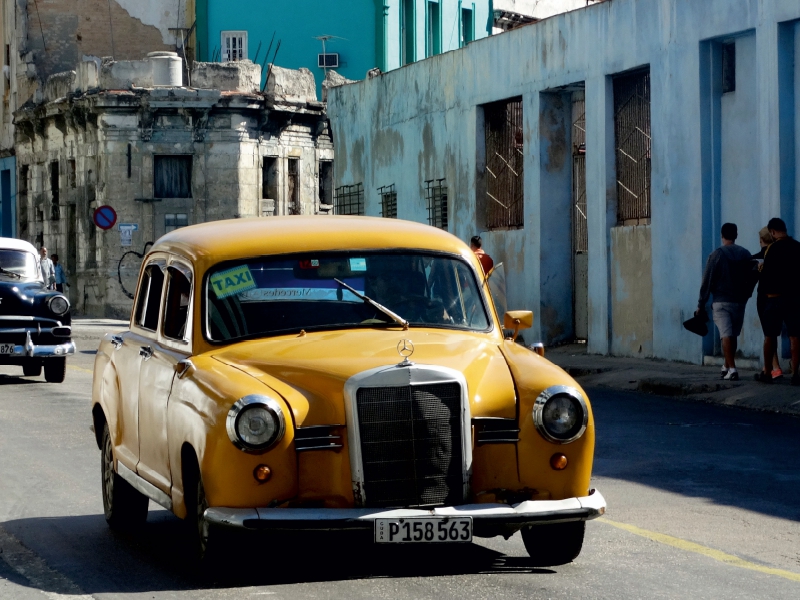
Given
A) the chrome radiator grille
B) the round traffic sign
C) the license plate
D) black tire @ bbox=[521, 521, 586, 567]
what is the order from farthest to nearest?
the round traffic sign → black tire @ bbox=[521, 521, 586, 567] → the chrome radiator grille → the license plate

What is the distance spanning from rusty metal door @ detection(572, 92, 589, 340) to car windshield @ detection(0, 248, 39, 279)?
9078 mm

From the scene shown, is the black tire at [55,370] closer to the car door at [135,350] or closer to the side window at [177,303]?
the car door at [135,350]

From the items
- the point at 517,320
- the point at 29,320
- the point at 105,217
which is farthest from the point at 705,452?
the point at 105,217

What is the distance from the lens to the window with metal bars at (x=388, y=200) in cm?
3281

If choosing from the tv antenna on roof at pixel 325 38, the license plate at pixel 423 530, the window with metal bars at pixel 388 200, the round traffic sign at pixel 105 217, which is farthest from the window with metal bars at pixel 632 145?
the tv antenna on roof at pixel 325 38

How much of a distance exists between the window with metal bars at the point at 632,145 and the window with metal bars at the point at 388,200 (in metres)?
9.05

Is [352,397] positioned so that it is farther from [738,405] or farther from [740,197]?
[740,197]

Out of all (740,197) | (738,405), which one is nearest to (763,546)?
(738,405)

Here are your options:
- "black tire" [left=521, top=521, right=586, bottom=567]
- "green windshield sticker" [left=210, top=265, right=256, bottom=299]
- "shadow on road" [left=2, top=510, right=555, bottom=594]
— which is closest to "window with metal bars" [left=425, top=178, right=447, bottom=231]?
"shadow on road" [left=2, top=510, right=555, bottom=594]

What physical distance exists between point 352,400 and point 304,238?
58.6 inches

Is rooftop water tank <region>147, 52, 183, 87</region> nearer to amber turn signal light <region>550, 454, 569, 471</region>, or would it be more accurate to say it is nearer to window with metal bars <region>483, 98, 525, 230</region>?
window with metal bars <region>483, 98, 525, 230</region>

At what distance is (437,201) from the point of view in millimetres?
30297

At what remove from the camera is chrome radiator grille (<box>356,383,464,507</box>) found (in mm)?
7125

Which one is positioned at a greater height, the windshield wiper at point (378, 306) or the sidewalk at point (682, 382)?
the windshield wiper at point (378, 306)
